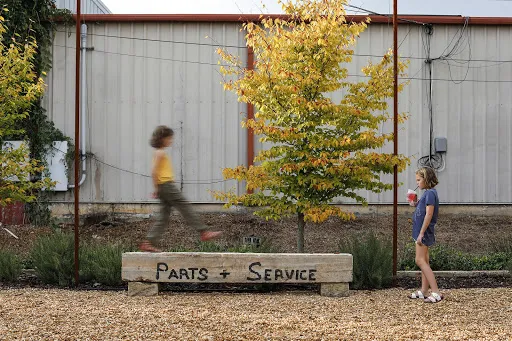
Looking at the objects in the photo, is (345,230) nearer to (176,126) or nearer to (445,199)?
(445,199)

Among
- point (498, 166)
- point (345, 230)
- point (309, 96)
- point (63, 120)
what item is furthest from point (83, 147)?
point (498, 166)

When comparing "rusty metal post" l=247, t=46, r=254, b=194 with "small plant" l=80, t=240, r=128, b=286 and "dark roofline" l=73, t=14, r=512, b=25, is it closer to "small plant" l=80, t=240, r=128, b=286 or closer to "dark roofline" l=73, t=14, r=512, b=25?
"dark roofline" l=73, t=14, r=512, b=25

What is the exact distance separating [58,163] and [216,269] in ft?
27.1

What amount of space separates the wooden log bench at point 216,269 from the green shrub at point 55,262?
3.96 ft

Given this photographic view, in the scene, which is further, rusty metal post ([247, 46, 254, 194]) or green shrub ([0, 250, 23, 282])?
rusty metal post ([247, 46, 254, 194])

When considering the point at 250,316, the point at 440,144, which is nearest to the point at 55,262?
the point at 250,316

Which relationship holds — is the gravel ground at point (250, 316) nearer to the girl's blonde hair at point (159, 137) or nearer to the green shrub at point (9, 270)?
the green shrub at point (9, 270)

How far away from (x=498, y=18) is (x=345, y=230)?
5893 millimetres

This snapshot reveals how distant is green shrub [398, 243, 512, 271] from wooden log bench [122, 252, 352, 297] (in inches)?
92.0

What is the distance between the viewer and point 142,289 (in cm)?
663

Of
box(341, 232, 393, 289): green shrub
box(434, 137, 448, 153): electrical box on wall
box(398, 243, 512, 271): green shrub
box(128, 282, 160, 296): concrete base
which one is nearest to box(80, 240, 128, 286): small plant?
box(128, 282, 160, 296): concrete base

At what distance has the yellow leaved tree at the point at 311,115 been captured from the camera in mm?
7586

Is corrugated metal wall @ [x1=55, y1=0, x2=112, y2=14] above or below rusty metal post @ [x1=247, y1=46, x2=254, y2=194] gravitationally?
above

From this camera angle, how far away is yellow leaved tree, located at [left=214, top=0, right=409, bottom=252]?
7.59m
